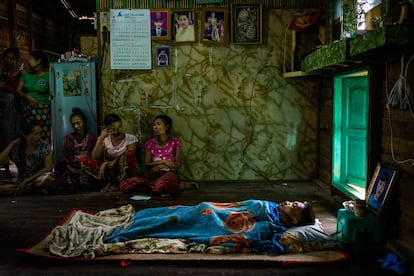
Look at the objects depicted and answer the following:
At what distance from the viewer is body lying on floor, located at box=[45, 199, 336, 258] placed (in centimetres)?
345

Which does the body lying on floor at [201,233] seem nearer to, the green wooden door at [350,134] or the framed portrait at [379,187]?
the framed portrait at [379,187]

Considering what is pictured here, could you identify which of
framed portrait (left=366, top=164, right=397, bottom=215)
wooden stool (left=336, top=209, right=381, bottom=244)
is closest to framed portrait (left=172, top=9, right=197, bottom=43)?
framed portrait (left=366, top=164, right=397, bottom=215)

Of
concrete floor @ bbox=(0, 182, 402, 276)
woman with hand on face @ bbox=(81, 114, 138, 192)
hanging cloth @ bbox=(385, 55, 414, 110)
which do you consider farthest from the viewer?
woman with hand on face @ bbox=(81, 114, 138, 192)

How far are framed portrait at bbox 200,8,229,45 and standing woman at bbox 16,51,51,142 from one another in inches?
95.6

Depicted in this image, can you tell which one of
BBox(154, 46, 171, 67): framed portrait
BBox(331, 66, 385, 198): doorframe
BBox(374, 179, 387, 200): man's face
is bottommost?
BBox(374, 179, 387, 200): man's face

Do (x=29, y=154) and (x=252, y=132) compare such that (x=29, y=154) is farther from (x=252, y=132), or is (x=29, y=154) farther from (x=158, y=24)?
(x=252, y=132)

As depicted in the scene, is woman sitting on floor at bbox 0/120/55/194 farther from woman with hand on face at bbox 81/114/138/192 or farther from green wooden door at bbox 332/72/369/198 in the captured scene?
green wooden door at bbox 332/72/369/198

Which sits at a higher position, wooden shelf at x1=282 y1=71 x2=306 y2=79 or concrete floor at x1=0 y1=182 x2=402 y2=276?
wooden shelf at x1=282 y1=71 x2=306 y2=79

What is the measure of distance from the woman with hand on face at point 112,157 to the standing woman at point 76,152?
0.51ft

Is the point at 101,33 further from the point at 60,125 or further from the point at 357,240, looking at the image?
the point at 357,240

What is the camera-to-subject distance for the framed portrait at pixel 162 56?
646 cm

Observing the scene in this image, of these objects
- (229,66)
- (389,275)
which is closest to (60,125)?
(229,66)

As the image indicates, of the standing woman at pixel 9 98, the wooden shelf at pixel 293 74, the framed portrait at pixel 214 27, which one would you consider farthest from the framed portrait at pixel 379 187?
the standing woman at pixel 9 98

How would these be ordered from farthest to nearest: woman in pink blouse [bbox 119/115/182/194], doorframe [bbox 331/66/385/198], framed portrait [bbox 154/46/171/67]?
1. framed portrait [bbox 154/46/171/67]
2. woman in pink blouse [bbox 119/115/182/194]
3. doorframe [bbox 331/66/385/198]
